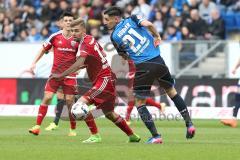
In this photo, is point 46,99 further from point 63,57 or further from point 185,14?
point 185,14

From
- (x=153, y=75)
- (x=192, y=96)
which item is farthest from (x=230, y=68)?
(x=153, y=75)

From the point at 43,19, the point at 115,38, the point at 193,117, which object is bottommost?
the point at 193,117

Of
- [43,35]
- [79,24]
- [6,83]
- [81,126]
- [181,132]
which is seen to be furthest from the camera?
[43,35]

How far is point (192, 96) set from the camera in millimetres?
23312

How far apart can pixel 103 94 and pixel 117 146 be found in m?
1.03

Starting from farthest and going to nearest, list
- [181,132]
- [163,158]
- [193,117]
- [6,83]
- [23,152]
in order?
1. [6,83]
2. [193,117]
3. [181,132]
4. [23,152]
5. [163,158]

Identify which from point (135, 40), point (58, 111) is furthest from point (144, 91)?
point (58, 111)

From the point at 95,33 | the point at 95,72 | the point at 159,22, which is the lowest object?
the point at 95,33

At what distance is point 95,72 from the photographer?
44.0ft

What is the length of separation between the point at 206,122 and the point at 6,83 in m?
6.85

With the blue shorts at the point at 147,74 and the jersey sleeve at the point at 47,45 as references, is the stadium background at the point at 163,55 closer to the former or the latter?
the jersey sleeve at the point at 47,45

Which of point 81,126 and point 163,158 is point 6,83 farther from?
point 163,158

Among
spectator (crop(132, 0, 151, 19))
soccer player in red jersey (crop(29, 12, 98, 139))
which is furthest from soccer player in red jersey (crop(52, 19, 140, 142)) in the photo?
spectator (crop(132, 0, 151, 19))

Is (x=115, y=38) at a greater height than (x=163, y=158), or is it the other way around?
(x=115, y=38)
